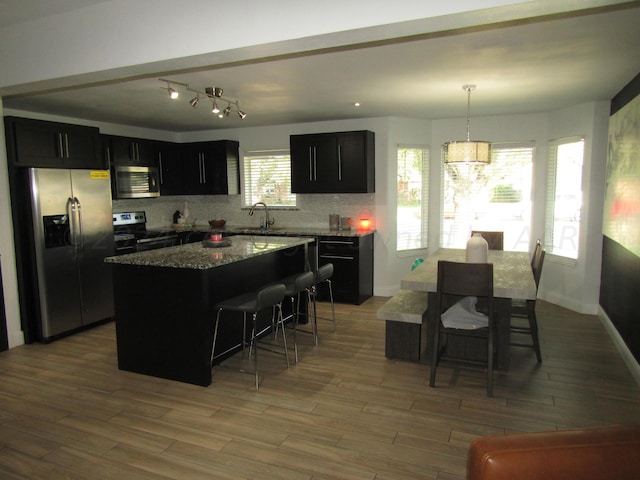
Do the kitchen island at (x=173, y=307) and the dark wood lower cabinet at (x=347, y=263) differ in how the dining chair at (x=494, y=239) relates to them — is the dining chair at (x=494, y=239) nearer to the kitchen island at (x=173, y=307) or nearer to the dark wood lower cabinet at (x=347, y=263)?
the dark wood lower cabinet at (x=347, y=263)

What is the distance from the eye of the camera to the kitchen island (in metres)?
3.37

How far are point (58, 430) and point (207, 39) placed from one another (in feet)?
8.40

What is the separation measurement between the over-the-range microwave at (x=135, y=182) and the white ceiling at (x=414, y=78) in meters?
0.67

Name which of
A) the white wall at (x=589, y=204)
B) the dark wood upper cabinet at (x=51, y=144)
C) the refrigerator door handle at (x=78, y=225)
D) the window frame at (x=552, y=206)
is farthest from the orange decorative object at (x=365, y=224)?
the refrigerator door handle at (x=78, y=225)

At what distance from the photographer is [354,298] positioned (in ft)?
18.7

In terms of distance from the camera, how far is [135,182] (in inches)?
237

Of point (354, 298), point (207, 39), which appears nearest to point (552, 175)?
point (354, 298)

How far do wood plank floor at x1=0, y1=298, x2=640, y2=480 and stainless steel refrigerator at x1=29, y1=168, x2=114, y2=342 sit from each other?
56cm

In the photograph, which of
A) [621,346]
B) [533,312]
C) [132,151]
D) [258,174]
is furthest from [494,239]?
[132,151]

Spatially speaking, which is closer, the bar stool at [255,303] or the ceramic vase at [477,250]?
the bar stool at [255,303]

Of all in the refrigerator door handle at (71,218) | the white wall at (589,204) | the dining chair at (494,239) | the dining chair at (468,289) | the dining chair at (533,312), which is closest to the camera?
the dining chair at (468,289)

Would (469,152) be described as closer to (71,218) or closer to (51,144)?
(71,218)

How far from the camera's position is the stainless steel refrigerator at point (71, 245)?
4.36 meters

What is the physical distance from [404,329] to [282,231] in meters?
2.75
